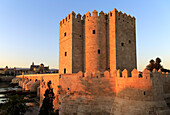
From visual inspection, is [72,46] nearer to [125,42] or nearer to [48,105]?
[125,42]

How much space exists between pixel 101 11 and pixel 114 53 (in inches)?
306

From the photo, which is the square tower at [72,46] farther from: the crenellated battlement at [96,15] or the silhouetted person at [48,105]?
the silhouetted person at [48,105]

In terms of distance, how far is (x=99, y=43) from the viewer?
20.1 meters

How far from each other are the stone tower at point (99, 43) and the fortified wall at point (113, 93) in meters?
4.21

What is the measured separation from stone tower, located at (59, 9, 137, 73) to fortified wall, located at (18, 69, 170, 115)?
421cm

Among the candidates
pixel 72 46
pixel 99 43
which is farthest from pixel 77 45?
pixel 99 43

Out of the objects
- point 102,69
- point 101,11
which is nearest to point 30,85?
point 102,69

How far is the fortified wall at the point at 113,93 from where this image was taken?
1171 cm

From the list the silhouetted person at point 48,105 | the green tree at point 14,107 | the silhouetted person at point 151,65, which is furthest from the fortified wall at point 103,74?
the silhouetted person at point 151,65

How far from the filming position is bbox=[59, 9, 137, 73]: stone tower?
19969mm

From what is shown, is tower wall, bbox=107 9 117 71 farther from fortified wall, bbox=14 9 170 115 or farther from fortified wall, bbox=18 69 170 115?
fortified wall, bbox=18 69 170 115

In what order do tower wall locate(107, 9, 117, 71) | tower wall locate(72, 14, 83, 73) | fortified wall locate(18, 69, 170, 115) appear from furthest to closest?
tower wall locate(72, 14, 83, 73), tower wall locate(107, 9, 117, 71), fortified wall locate(18, 69, 170, 115)

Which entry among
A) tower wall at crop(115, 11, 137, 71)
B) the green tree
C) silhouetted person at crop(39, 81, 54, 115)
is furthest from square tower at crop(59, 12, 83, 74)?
the green tree

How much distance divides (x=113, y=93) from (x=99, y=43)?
29.3 ft
